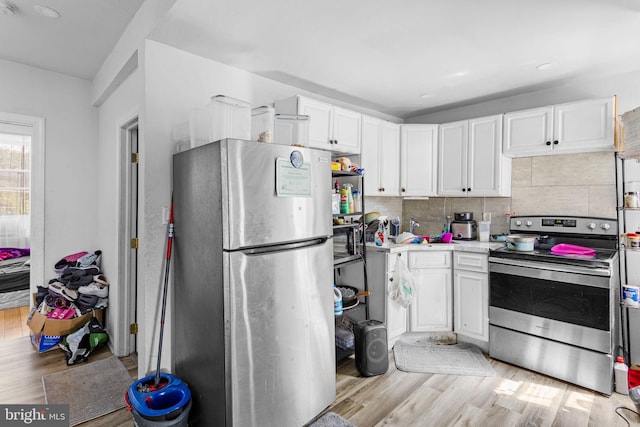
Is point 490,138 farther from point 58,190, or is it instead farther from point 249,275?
point 58,190

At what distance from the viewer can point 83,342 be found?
2.85m

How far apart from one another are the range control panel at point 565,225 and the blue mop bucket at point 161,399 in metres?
3.22

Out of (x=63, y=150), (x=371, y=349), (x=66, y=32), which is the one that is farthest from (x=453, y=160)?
(x=63, y=150)

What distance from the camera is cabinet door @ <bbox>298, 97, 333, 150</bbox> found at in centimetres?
277

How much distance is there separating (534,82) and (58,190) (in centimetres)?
481

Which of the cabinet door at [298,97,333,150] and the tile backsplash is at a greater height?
the cabinet door at [298,97,333,150]

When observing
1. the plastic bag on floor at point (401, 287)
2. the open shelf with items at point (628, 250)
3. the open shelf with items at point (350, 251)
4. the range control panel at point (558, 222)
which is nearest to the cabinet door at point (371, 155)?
the open shelf with items at point (350, 251)

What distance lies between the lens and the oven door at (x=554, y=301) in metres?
2.32

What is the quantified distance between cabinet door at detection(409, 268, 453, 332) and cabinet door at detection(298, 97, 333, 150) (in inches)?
61.1

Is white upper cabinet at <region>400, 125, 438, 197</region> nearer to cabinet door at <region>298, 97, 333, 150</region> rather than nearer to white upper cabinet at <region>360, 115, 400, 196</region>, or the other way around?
white upper cabinet at <region>360, 115, 400, 196</region>

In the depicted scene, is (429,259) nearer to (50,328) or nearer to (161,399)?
(161,399)

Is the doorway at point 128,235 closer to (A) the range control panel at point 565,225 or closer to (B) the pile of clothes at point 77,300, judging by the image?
(B) the pile of clothes at point 77,300

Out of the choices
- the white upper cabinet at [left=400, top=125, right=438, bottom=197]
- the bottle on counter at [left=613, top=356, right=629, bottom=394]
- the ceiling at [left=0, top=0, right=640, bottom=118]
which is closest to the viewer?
the ceiling at [left=0, top=0, right=640, bottom=118]

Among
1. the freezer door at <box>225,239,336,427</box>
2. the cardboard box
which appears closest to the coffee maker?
the freezer door at <box>225,239,336,427</box>
